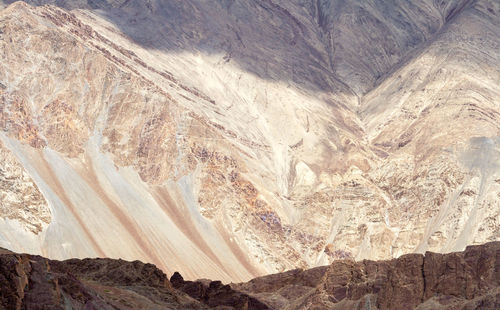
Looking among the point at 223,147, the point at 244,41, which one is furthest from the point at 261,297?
the point at 244,41

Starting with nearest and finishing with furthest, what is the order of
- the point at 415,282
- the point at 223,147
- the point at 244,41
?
the point at 415,282
the point at 223,147
the point at 244,41

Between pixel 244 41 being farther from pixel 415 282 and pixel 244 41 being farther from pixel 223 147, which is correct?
pixel 415 282

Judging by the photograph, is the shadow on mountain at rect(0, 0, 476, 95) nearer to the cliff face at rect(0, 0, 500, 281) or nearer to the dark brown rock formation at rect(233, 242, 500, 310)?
the cliff face at rect(0, 0, 500, 281)

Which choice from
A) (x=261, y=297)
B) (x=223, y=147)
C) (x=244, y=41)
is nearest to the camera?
(x=261, y=297)

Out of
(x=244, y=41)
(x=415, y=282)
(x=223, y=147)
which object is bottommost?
(x=415, y=282)

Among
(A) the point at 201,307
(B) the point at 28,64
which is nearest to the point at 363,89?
(B) the point at 28,64

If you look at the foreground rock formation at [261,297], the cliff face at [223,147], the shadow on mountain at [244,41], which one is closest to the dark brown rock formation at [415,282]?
the foreground rock formation at [261,297]

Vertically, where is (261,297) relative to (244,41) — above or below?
→ below

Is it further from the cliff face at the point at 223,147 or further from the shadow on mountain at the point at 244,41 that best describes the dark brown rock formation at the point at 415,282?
the shadow on mountain at the point at 244,41
